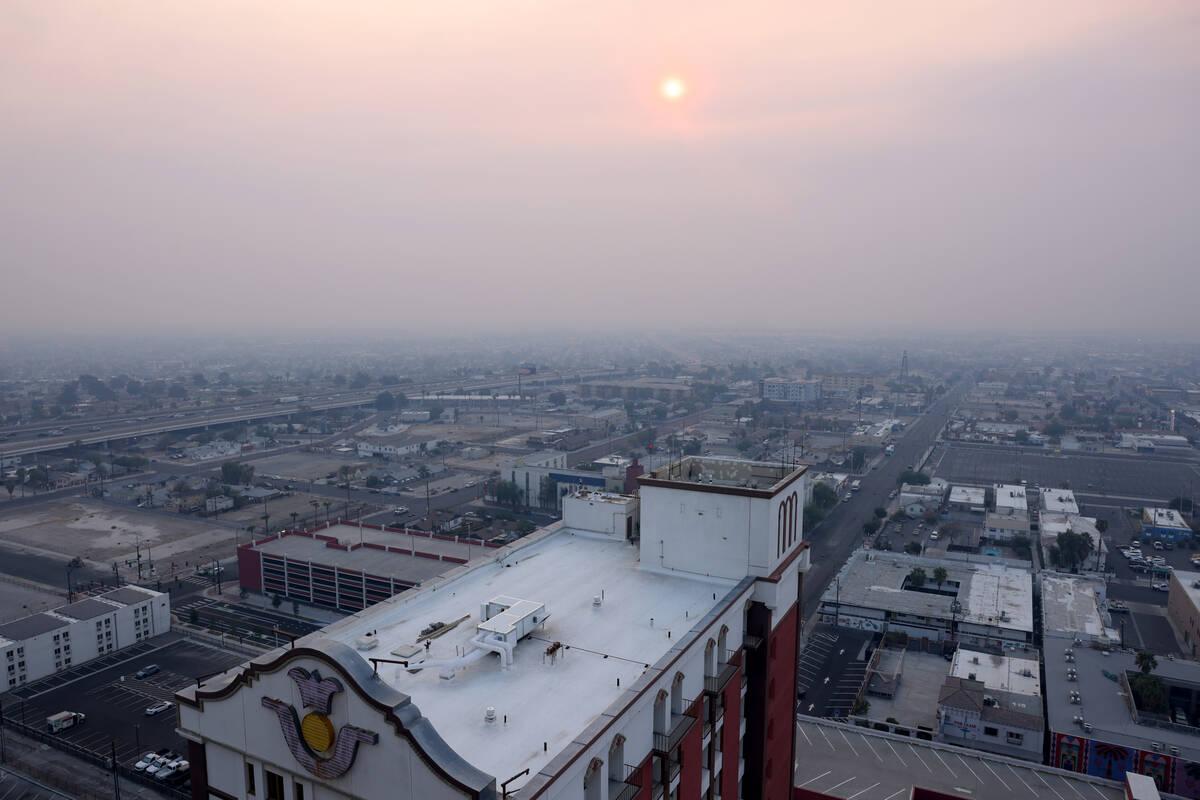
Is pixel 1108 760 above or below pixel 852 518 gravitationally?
above

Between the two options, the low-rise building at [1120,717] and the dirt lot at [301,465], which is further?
the dirt lot at [301,465]

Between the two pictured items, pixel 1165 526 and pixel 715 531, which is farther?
pixel 1165 526

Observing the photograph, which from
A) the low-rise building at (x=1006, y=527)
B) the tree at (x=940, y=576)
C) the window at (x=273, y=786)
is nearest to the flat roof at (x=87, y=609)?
the window at (x=273, y=786)

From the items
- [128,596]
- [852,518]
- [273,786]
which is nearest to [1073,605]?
[852,518]

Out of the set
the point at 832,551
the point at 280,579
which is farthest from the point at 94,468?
the point at 832,551

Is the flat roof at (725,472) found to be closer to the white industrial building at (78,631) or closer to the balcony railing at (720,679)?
the balcony railing at (720,679)

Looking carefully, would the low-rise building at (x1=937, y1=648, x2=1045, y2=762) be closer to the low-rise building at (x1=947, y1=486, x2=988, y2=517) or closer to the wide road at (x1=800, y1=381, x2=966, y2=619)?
the wide road at (x1=800, y1=381, x2=966, y2=619)

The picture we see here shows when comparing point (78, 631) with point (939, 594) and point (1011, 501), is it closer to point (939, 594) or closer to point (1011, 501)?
point (939, 594)
